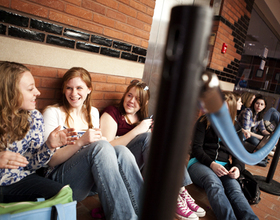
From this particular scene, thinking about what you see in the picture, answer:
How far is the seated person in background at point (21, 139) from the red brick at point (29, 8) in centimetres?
55

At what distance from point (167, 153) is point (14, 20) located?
1.71 m

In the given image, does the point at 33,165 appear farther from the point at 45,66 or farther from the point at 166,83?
the point at 166,83

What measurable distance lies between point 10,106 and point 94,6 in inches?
51.4

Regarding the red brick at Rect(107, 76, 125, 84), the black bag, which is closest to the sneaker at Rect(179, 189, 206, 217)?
the black bag

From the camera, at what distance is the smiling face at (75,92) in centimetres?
182

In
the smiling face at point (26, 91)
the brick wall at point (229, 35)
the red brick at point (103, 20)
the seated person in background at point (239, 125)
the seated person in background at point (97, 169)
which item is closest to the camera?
the smiling face at point (26, 91)

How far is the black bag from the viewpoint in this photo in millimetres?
2326

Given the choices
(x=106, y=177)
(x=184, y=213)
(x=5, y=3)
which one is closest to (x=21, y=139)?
(x=106, y=177)

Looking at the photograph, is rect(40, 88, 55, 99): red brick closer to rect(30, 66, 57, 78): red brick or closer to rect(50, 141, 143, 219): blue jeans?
rect(30, 66, 57, 78): red brick

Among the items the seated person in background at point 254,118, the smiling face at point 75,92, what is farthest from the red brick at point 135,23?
the seated person in background at point 254,118

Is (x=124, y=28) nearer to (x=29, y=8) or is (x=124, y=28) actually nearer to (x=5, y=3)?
(x=29, y=8)

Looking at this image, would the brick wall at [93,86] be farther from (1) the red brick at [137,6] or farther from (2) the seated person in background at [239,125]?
(2) the seated person in background at [239,125]

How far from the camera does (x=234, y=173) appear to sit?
7.12ft

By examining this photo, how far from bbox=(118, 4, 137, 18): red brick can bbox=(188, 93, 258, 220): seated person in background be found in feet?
4.54
